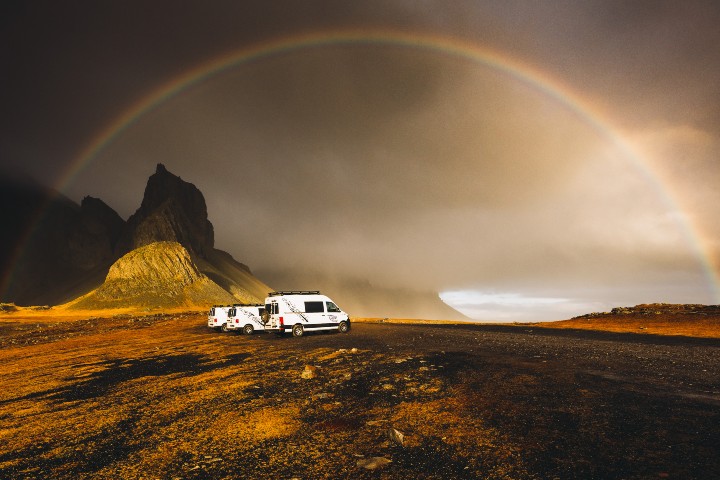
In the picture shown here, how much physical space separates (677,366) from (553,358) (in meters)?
3.53

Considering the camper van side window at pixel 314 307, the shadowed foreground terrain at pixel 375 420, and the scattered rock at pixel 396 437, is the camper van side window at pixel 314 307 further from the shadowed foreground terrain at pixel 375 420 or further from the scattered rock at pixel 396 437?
the scattered rock at pixel 396 437

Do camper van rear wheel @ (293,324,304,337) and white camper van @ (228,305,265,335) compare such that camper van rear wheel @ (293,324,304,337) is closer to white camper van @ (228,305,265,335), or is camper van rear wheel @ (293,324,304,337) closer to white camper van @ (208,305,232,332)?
white camper van @ (228,305,265,335)

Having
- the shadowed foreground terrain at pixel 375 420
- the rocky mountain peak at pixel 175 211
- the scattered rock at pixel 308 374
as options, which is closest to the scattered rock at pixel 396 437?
the shadowed foreground terrain at pixel 375 420

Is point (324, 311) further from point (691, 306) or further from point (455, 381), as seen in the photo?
point (691, 306)

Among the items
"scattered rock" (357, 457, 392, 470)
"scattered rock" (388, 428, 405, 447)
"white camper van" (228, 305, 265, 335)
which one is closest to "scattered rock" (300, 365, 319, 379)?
"scattered rock" (388, 428, 405, 447)

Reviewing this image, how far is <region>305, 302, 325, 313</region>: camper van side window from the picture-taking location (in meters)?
24.9

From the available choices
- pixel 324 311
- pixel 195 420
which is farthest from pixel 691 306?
pixel 195 420

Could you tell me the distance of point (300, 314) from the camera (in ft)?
80.3

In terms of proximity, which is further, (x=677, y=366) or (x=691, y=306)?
(x=691, y=306)

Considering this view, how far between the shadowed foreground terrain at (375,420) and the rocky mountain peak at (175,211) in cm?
16263

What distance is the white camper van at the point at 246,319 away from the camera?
28.8 metres

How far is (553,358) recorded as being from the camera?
13.7m

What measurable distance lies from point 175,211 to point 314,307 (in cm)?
16310

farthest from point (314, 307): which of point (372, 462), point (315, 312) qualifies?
point (372, 462)
